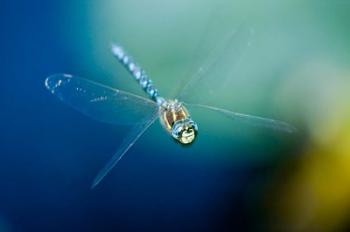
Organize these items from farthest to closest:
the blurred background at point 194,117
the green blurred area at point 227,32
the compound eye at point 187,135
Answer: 1. the green blurred area at point 227,32
2. the blurred background at point 194,117
3. the compound eye at point 187,135

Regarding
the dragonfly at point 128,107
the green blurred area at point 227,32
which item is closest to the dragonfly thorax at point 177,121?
the dragonfly at point 128,107

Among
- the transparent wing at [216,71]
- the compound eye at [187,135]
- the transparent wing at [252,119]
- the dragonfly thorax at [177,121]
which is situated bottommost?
the compound eye at [187,135]

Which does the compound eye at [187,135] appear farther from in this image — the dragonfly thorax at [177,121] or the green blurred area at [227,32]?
the green blurred area at [227,32]

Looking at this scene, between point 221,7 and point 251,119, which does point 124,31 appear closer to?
point 221,7

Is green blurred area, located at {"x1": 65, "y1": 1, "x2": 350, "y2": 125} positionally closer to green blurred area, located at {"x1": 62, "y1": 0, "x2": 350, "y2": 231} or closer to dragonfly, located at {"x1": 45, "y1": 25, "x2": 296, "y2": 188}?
green blurred area, located at {"x1": 62, "y1": 0, "x2": 350, "y2": 231}

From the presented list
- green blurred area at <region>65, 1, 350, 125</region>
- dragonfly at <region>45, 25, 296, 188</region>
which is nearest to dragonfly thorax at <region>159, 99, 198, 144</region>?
dragonfly at <region>45, 25, 296, 188</region>

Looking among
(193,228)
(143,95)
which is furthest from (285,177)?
(143,95)

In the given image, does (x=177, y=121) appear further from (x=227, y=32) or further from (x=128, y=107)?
(x=227, y=32)
